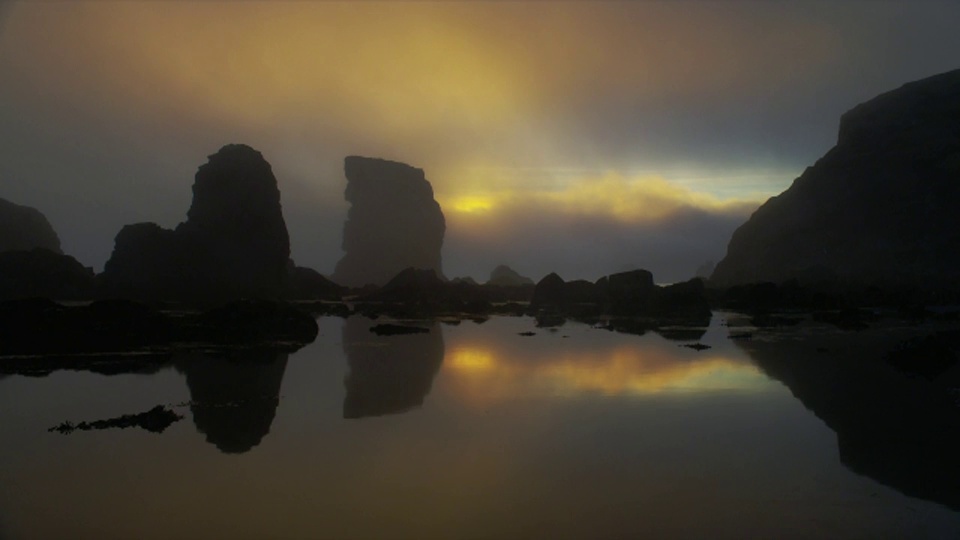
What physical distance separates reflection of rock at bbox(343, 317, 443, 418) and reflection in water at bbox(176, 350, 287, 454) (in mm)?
2913

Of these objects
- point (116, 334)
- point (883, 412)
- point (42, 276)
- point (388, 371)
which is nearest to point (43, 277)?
point (42, 276)

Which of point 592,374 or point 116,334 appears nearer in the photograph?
point 592,374

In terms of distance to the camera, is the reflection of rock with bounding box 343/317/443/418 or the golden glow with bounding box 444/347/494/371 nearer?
the reflection of rock with bounding box 343/317/443/418

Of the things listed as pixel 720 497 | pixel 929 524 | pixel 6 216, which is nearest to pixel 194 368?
pixel 720 497

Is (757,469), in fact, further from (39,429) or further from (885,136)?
(885,136)

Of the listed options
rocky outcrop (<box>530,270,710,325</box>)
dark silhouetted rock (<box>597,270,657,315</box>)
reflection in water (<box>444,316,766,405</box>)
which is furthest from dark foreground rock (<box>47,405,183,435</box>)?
dark silhouetted rock (<box>597,270,657,315</box>)

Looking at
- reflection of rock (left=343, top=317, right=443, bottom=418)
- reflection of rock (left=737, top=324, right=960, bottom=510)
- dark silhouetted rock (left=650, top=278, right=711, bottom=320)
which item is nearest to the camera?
reflection of rock (left=737, top=324, right=960, bottom=510)

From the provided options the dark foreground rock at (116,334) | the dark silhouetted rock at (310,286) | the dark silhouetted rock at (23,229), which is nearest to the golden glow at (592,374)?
the dark foreground rock at (116,334)

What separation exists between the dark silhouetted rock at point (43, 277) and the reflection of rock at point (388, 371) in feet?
190

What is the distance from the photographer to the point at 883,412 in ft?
61.9

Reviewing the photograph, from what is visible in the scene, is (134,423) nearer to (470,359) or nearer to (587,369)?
(470,359)

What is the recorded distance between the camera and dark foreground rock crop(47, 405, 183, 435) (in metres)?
17.0

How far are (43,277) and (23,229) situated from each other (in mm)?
65974

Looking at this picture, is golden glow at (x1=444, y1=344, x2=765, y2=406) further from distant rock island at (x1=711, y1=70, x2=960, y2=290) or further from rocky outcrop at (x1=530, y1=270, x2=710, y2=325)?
distant rock island at (x1=711, y1=70, x2=960, y2=290)
